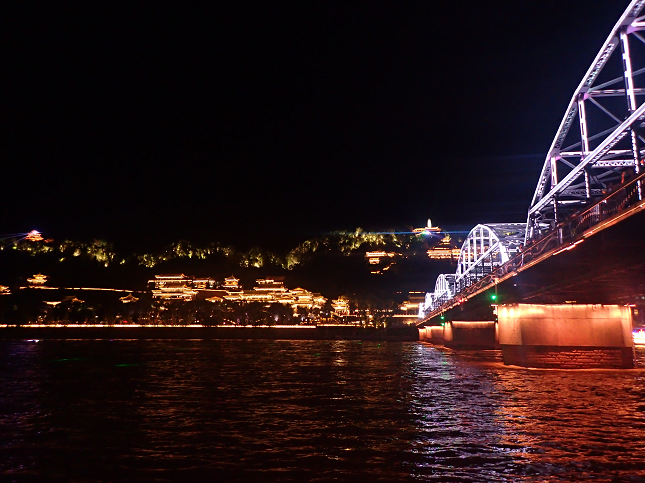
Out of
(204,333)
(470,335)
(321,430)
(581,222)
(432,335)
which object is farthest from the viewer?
(204,333)

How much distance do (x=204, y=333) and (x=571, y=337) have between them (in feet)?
384

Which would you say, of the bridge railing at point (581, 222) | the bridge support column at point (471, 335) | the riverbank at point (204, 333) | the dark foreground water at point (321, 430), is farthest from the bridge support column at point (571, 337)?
the riverbank at point (204, 333)

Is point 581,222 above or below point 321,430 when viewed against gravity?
above

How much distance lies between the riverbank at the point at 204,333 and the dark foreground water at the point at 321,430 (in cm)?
11275

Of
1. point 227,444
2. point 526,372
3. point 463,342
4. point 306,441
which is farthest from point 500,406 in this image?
point 463,342

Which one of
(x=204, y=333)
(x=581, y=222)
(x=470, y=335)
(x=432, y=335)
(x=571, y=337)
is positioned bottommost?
(x=432, y=335)

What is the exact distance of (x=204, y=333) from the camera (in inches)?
5915

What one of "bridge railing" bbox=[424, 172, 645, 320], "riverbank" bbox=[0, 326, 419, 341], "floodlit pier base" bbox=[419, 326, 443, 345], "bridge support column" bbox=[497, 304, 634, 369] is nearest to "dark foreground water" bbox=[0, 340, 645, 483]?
"bridge railing" bbox=[424, 172, 645, 320]

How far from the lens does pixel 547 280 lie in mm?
42312

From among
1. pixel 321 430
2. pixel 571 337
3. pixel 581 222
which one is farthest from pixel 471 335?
pixel 321 430

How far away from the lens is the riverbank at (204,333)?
14225cm

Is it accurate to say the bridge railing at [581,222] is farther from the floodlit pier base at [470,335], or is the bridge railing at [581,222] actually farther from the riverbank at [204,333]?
the riverbank at [204,333]

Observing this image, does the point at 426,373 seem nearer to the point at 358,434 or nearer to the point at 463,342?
the point at 358,434

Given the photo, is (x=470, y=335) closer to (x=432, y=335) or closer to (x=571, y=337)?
(x=432, y=335)
